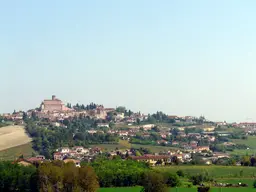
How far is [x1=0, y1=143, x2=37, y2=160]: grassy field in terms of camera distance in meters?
99.6

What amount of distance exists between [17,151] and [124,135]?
30337 millimetres

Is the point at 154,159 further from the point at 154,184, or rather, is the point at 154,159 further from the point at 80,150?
the point at 154,184

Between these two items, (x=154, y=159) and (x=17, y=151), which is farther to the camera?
(x=17, y=151)

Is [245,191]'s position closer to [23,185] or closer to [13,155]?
[23,185]

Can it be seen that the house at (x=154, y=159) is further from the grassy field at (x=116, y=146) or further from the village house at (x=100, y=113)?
the village house at (x=100, y=113)

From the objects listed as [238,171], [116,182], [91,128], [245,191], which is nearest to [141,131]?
[91,128]

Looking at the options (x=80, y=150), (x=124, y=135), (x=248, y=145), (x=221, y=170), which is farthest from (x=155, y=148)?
(x=221, y=170)

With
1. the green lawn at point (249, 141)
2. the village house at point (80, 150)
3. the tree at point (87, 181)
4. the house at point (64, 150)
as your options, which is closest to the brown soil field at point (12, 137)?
the house at point (64, 150)

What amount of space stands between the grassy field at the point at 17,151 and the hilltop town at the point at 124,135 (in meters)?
1.79

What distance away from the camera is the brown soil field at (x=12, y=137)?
11106 cm

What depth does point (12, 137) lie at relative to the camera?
116 metres

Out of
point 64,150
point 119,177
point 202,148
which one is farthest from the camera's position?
point 202,148

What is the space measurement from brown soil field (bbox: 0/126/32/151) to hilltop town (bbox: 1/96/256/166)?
186cm

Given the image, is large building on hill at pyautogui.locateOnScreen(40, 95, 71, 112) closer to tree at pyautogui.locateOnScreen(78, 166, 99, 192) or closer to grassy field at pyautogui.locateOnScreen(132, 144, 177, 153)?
grassy field at pyautogui.locateOnScreen(132, 144, 177, 153)
